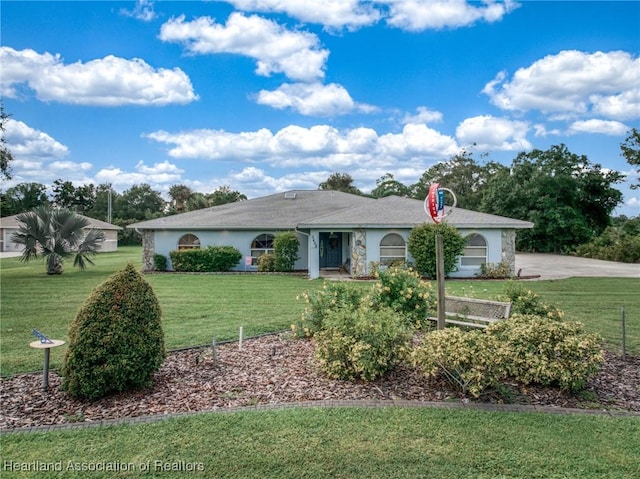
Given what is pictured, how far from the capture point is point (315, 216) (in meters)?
22.0

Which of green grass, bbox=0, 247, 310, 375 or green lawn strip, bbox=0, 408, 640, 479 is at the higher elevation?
green grass, bbox=0, 247, 310, 375

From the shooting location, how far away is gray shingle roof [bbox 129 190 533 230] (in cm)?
1809

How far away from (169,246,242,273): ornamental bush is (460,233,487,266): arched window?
35.2 ft

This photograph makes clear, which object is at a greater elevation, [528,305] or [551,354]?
[528,305]

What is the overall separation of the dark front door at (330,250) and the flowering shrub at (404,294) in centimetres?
1424

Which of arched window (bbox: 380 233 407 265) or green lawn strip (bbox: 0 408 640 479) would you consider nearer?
green lawn strip (bbox: 0 408 640 479)

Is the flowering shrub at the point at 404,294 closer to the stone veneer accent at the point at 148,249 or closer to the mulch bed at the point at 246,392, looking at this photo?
the mulch bed at the point at 246,392

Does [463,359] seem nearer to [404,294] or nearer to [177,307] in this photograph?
[404,294]

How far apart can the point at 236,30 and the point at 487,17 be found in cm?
803

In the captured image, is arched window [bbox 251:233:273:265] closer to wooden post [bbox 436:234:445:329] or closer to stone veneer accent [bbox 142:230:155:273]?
stone veneer accent [bbox 142:230:155:273]

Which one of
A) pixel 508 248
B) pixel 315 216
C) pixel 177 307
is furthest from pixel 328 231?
pixel 177 307

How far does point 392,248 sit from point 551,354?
13.3 meters

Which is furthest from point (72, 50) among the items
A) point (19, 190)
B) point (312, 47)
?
point (19, 190)

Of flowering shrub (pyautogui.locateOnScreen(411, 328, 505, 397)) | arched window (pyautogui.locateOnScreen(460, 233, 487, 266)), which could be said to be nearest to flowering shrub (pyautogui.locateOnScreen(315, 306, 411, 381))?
flowering shrub (pyautogui.locateOnScreen(411, 328, 505, 397))
